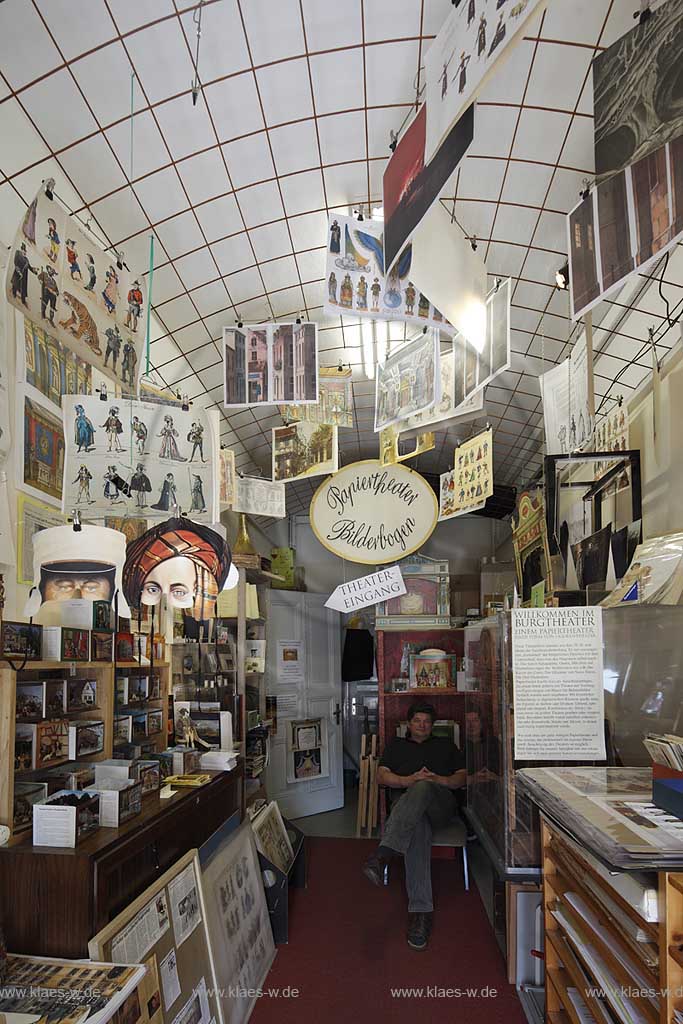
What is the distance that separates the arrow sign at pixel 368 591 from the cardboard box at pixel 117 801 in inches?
110

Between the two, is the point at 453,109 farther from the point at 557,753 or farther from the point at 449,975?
the point at 449,975

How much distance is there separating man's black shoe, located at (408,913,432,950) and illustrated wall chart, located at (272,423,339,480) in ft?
9.42

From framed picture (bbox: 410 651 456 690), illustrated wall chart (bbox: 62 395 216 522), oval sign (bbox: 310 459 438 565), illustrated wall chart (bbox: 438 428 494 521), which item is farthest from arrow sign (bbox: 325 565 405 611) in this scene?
illustrated wall chart (bbox: 62 395 216 522)

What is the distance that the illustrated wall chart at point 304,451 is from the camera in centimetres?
492

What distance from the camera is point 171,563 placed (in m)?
3.13

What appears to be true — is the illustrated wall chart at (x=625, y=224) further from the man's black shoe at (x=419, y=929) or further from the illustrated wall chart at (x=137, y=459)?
the man's black shoe at (x=419, y=929)

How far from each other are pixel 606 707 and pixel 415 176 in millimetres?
2525

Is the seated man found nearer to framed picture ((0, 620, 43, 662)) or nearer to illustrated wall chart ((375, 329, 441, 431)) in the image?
illustrated wall chart ((375, 329, 441, 431))

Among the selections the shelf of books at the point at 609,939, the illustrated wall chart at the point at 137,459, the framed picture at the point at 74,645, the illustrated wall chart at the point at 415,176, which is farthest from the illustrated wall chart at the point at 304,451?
the shelf of books at the point at 609,939

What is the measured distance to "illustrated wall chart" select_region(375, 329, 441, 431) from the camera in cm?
396

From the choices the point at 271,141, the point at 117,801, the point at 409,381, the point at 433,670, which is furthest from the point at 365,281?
the point at 433,670

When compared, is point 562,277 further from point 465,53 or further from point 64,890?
point 64,890

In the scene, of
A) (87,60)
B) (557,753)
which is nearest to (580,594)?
(557,753)

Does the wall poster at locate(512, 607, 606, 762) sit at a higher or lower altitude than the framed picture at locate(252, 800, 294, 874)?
higher
